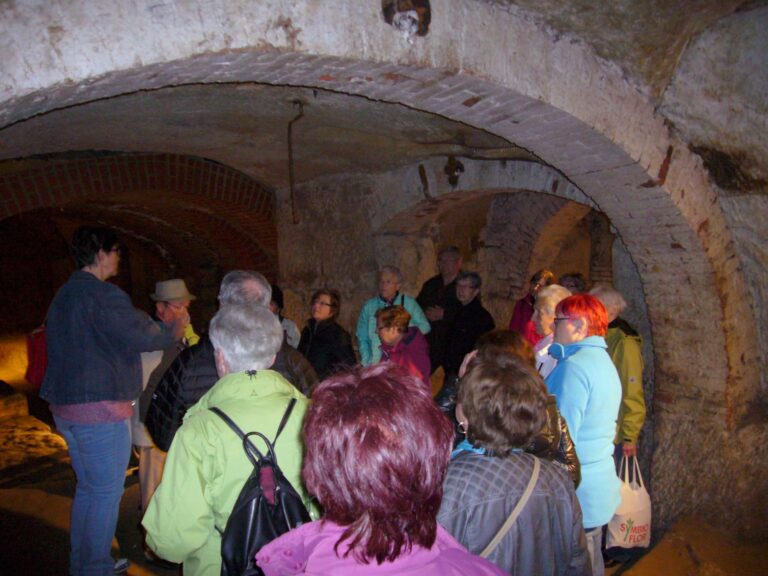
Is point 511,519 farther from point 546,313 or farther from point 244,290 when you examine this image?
point 546,313

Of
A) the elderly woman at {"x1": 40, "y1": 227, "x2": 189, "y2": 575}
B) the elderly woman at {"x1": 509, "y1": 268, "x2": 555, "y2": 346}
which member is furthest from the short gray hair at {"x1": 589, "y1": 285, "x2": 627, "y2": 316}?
the elderly woman at {"x1": 40, "y1": 227, "x2": 189, "y2": 575}

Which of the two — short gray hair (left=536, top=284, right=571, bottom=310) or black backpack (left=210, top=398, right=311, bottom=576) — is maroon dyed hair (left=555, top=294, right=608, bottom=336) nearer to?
short gray hair (left=536, top=284, right=571, bottom=310)

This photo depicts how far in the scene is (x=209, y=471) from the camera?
5.31 feet

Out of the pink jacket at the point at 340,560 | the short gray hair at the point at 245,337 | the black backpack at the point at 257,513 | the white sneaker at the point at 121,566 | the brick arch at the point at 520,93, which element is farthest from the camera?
the white sneaker at the point at 121,566

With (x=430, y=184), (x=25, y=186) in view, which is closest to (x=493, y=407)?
(x=430, y=184)

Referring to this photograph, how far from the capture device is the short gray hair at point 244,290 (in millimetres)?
2523

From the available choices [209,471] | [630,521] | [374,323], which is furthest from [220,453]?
[374,323]

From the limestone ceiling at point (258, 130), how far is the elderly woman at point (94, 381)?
103 cm

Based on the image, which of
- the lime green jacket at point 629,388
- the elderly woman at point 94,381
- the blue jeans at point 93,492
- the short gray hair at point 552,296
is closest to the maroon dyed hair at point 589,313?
the short gray hair at point 552,296

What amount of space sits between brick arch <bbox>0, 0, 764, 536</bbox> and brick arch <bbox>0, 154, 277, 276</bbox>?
367 cm

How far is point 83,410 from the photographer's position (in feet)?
8.11

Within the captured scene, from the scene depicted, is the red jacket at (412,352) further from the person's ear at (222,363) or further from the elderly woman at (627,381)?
the person's ear at (222,363)

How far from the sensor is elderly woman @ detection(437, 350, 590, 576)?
1.59m

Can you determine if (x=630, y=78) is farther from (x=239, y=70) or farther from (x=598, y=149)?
(x=239, y=70)
